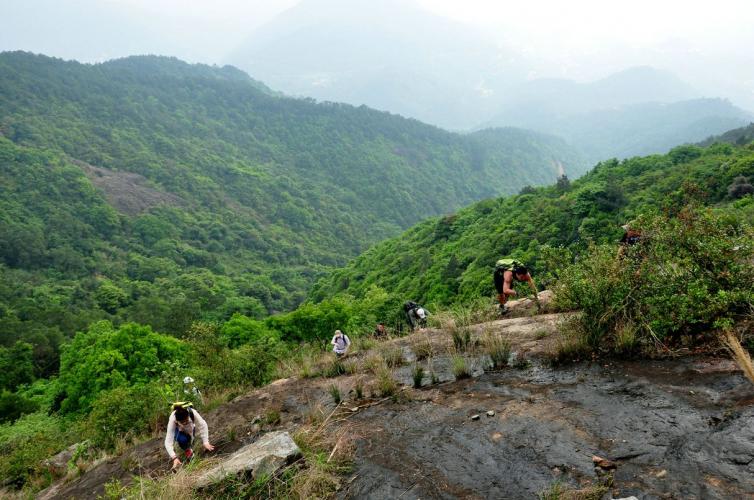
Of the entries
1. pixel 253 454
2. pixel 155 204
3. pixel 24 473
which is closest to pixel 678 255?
pixel 253 454

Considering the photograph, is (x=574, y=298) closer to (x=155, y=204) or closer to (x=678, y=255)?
(x=678, y=255)

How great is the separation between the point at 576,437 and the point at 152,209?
134327 millimetres

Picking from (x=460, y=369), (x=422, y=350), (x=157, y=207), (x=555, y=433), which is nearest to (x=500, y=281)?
(x=422, y=350)

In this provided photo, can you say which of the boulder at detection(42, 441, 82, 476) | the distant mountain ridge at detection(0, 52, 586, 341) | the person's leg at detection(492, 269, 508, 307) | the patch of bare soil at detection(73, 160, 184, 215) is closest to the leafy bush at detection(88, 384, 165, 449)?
the boulder at detection(42, 441, 82, 476)

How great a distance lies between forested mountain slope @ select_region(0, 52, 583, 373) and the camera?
243ft

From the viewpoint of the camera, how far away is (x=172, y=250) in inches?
4252

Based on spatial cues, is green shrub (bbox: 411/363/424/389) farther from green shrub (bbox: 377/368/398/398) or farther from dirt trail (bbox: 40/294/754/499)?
green shrub (bbox: 377/368/398/398)

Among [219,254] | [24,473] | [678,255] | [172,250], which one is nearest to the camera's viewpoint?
[678,255]

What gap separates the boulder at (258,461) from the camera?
5590 millimetres

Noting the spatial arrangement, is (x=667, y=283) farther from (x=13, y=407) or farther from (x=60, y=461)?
(x=13, y=407)

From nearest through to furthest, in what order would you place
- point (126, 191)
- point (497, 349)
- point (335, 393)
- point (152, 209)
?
1. point (497, 349)
2. point (335, 393)
3. point (152, 209)
4. point (126, 191)

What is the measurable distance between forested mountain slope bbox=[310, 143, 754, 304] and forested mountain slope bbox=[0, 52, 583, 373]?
82.2 feet

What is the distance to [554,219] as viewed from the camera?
109 feet

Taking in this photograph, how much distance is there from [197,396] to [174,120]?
701 feet
